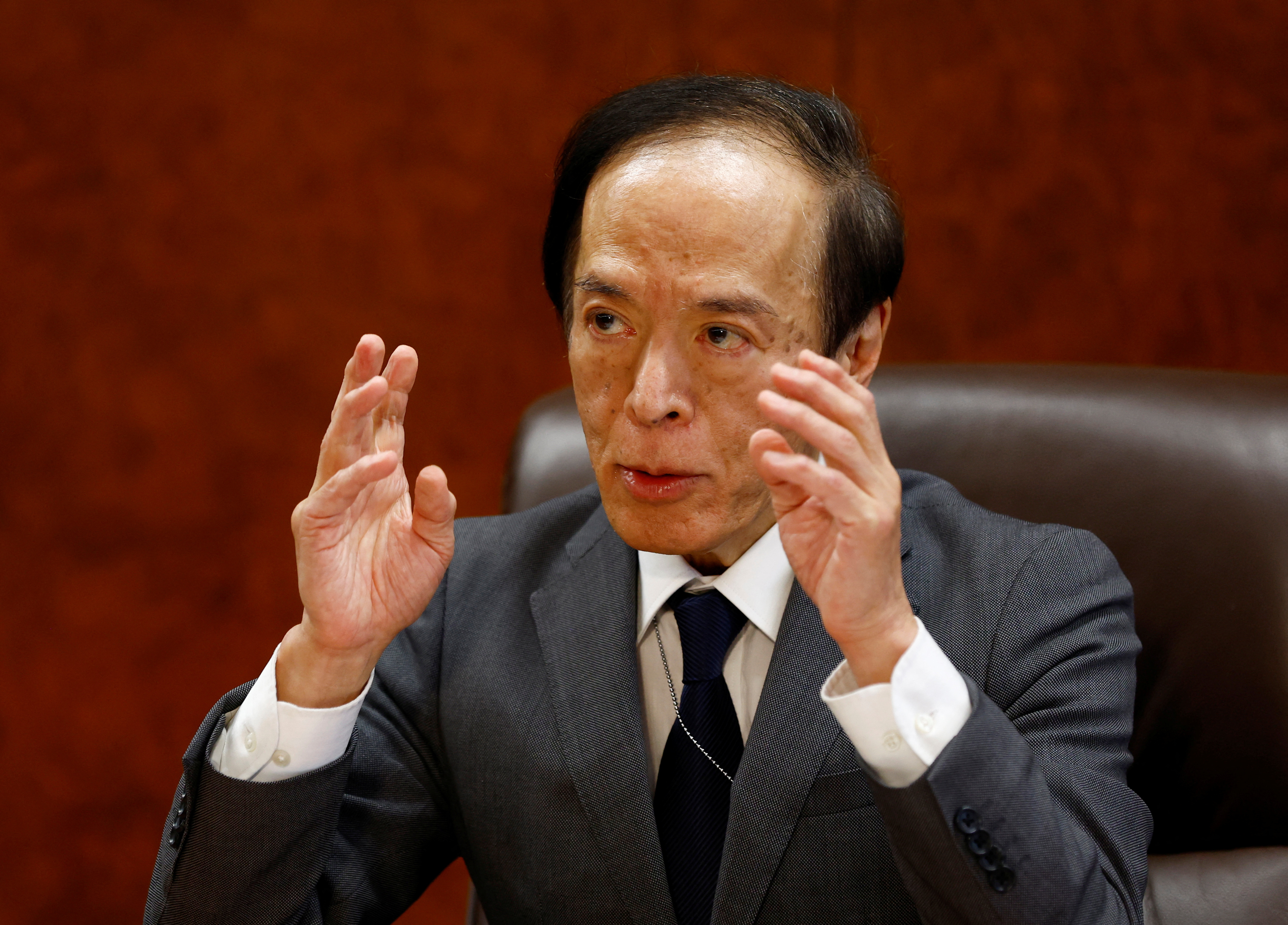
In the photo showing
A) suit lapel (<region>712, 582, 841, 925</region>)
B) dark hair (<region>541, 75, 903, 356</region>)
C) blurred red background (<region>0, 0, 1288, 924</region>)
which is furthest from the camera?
blurred red background (<region>0, 0, 1288, 924</region>)

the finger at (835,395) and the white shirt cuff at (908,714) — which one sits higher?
the finger at (835,395)

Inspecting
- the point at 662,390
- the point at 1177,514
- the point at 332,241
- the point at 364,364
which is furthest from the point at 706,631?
the point at 332,241

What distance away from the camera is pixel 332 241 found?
2236 millimetres

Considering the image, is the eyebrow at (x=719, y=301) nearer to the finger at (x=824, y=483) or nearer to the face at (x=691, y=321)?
the face at (x=691, y=321)

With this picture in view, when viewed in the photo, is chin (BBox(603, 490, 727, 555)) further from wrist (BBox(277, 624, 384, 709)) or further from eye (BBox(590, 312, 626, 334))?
wrist (BBox(277, 624, 384, 709))

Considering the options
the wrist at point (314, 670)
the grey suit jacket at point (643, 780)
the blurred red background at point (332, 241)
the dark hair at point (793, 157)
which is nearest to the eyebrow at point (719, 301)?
the dark hair at point (793, 157)

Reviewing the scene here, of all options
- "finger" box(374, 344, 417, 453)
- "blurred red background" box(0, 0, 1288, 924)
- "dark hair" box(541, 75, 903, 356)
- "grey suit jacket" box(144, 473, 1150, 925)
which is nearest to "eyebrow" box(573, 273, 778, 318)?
"dark hair" box(541, 75, 903, 356)

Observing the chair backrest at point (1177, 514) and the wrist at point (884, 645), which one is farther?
the chair backrest at point (1177, 514)

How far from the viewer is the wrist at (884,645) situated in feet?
3.45

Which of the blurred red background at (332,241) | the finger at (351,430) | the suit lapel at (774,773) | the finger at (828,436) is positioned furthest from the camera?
the blurred red background at (332,241)

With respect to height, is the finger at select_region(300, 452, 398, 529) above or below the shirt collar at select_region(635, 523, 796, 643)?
above

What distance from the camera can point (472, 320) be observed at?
2.33m

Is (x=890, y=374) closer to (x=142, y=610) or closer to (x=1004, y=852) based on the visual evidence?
(x=1004, y=852)

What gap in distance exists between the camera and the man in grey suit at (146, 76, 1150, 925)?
3.44ft
